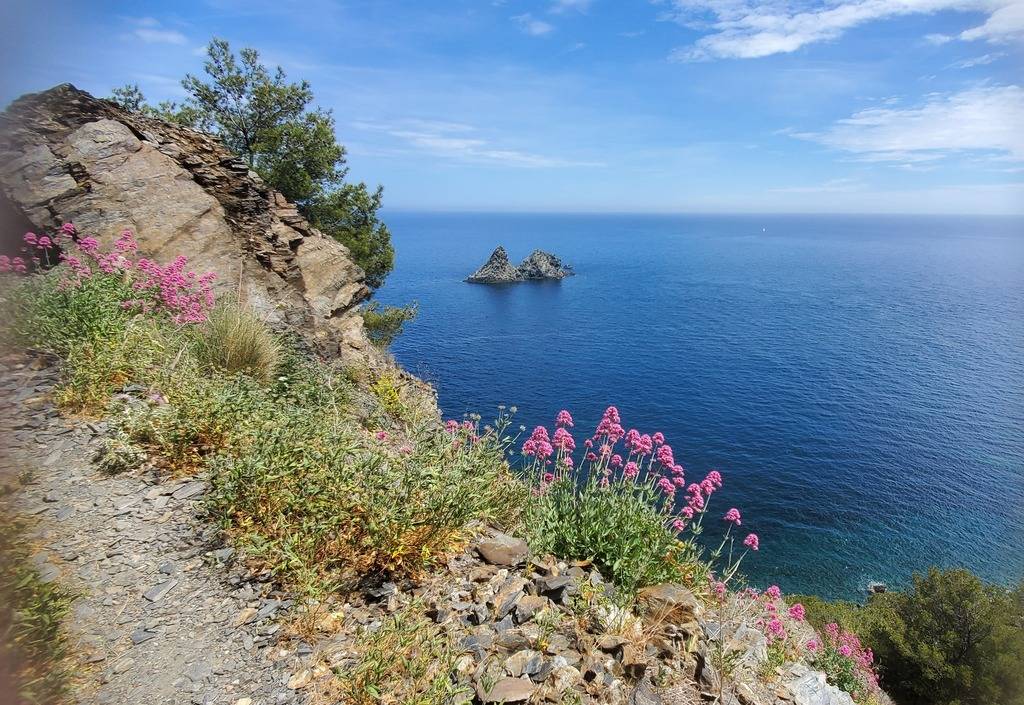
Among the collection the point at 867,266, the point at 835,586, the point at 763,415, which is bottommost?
the point at 835,586

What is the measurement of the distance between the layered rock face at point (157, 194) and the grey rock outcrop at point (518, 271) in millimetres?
107698

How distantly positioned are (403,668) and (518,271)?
407 ft

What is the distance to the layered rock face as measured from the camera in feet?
33.6

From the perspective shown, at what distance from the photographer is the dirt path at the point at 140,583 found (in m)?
3.33

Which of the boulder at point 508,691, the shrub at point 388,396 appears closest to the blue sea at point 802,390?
the shrub at point 388,396

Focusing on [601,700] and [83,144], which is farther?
[83,144]

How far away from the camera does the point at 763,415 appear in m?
49.8

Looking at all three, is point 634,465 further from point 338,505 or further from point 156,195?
point 156,195

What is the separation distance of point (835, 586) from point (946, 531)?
11.6 m

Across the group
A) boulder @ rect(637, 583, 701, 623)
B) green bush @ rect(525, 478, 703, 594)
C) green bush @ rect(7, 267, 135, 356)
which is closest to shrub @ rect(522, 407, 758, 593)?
green bush @ rect(525, 478, 703, 594)

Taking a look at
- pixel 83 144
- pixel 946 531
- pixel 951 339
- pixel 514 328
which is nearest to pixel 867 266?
pixel 951 339

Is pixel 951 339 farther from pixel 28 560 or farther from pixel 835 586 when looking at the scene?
A: pixel 28 560

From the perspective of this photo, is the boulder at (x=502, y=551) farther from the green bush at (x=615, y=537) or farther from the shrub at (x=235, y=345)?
the shrub at (x=235, y=345)

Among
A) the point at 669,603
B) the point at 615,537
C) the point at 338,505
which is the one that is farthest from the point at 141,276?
the point at 669,603
